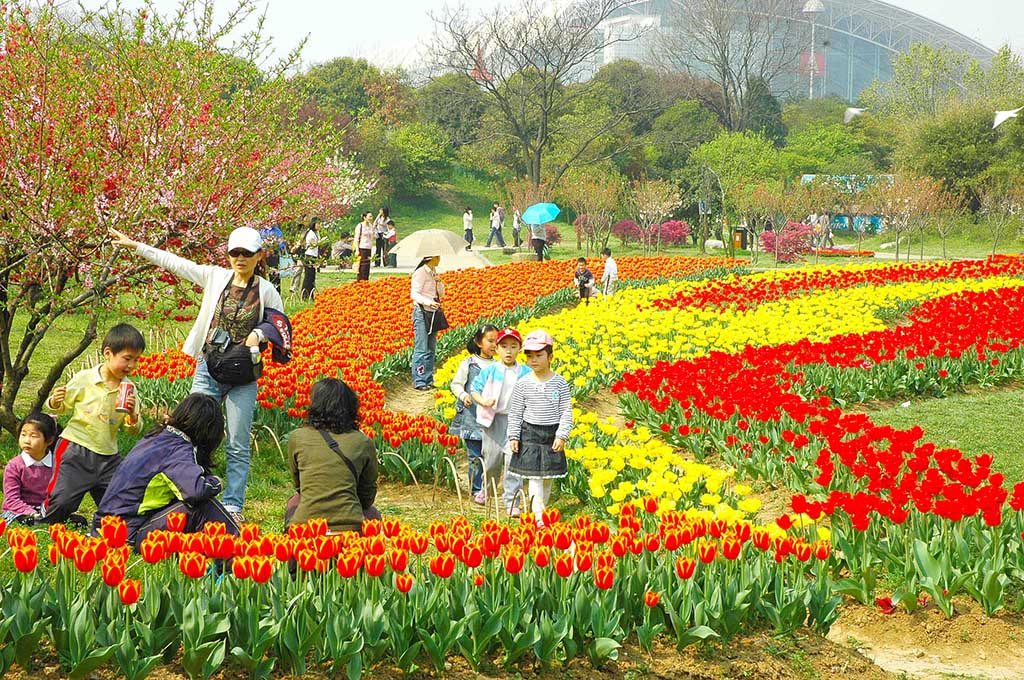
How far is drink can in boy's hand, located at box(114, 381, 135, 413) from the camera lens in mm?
6141

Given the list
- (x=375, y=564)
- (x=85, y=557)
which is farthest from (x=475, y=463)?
(x=85, y=557)

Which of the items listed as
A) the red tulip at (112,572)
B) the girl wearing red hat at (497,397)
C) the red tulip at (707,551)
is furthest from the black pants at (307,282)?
the red tulip at (112,572)

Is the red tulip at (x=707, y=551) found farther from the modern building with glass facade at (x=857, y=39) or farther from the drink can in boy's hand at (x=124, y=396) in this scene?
the modern building with glass facade at (x=857, y=39)

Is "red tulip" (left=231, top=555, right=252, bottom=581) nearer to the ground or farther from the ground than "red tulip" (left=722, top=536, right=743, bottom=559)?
farther from the ground

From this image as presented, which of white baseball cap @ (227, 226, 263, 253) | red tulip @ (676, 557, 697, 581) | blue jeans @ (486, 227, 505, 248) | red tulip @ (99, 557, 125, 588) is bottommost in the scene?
red tulip @ (676, 557, 697, 581)

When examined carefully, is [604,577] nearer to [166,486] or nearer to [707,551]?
[707,551]

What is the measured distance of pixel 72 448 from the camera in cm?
622

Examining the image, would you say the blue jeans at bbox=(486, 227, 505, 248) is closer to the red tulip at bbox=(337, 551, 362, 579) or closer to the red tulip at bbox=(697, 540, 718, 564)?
the red tulip at bbox=(697, 540, 718, 564)

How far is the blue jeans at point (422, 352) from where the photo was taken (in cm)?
1180

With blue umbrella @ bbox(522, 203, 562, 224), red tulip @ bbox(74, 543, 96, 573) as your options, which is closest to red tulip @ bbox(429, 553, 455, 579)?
red tulip @ bbox(74, 543, 96, 573)

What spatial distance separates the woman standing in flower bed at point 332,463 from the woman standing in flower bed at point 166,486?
1.19 feet

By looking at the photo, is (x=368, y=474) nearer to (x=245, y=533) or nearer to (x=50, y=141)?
(x=245, y=533)

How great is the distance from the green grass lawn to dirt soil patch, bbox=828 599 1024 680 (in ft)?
9.93

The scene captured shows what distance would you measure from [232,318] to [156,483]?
5.46ft
